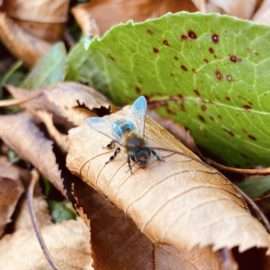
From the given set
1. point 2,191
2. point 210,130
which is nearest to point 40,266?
point 2,191

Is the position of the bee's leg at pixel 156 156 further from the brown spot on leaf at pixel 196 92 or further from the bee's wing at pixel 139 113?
the brown spot on leaf at pixel 196 92

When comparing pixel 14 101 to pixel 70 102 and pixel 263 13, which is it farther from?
pixel 263 13

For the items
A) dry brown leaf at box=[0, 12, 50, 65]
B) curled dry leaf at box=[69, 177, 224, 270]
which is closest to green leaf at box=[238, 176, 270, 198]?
curled dry leaf at box=[69, 177, 224, 270]

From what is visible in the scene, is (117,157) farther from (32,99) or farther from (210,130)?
(32,99)

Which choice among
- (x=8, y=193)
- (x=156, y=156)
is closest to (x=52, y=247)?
(x=8, y=193)

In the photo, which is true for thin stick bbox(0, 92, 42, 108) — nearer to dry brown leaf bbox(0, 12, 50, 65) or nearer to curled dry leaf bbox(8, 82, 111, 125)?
curled dry leaf bbox(8, 82, 111, 125)

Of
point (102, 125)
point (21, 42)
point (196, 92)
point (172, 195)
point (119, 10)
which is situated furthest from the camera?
point (21, 42)

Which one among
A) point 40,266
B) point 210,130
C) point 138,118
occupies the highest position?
point 138,118
